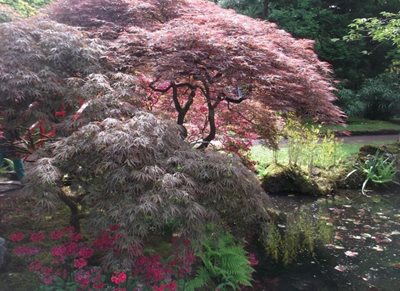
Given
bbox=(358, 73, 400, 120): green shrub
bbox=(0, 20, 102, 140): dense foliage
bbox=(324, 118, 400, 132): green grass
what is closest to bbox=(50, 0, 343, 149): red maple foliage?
bbox=(0, 20, 102, 140): dense foliage

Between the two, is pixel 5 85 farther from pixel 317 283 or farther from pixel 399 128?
pixel 399 128

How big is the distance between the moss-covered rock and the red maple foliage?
6.61 ft

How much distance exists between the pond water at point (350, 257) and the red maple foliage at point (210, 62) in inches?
61.5

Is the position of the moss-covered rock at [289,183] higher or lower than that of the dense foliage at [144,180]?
lower

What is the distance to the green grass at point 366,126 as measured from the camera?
41.0ft

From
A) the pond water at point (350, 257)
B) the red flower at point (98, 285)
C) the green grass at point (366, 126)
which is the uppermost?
the green grass at point (366, 126)

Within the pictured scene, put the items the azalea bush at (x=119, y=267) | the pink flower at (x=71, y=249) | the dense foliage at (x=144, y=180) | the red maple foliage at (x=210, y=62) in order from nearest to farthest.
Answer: the dense foliage at (x=144, y=180) < the azalea bush at (x=119, y=267) < the pink flower at (x=71, y=249) < the red maple foliage at (x=210, y=62)

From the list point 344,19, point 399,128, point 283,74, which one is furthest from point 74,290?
point 344,19

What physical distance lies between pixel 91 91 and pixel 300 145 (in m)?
5.01

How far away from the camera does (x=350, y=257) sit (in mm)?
4812

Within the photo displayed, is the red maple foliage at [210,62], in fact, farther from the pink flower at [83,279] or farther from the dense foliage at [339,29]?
the dense foliage at [339,29]

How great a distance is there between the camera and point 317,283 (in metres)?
4.22

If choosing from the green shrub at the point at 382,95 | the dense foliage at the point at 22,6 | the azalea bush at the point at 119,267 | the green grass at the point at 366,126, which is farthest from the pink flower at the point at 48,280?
the green shrub at the point at 382,95

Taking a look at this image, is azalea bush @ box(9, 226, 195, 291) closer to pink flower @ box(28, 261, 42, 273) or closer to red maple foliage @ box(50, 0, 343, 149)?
pink flower @ box(28, 261, 42, 273)
